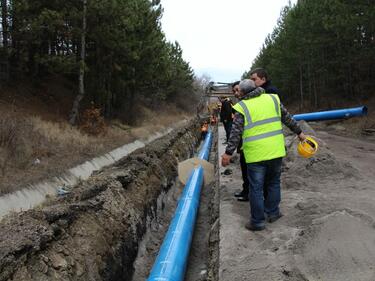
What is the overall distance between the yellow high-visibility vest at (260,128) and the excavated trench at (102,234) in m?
1.33

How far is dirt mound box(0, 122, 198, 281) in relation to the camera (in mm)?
4285

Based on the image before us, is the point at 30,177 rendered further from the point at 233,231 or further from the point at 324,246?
the point at 324,246

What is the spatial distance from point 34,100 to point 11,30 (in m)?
4.14

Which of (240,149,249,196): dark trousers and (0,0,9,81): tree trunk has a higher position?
(0,0,9,81): tree trunk

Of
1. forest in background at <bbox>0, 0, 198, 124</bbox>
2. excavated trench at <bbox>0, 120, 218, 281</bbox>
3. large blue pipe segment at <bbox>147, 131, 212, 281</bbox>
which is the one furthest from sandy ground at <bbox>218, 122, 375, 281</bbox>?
forest in background at <bbox>0, 0, 198, 124</bbox>

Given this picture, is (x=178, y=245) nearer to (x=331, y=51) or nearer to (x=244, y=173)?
(x=244, y=173)

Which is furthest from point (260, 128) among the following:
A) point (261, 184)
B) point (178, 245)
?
point (178, 245)

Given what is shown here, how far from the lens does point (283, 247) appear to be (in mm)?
4621

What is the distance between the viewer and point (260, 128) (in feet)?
16.8

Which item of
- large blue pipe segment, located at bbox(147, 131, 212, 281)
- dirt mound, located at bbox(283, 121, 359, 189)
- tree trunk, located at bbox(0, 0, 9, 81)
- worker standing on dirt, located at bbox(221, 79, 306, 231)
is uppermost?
tree trunk, located at bbox(0, 0, 9, 81)

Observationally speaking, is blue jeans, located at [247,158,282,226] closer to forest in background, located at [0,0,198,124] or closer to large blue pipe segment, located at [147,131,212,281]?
large blue pipe segment, located at [147,131,212,281]

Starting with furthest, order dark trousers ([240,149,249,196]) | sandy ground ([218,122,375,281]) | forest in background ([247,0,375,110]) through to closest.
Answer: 1. forest in background ([247,0,375,110])
2. dark trousers ([240,149,249,196])
3. sandy ground ([218,122,375,281])

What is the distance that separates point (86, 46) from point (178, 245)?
1902 centimetres

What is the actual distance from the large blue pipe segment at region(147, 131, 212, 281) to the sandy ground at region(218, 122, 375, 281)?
651mm
